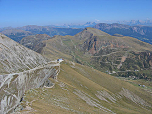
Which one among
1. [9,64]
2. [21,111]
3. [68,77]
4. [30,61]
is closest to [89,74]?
[68,77]

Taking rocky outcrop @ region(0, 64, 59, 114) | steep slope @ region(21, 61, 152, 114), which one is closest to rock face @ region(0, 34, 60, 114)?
rocky outcrop @ region(0, 64, 59, 114)

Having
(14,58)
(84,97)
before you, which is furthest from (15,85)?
(84,97)

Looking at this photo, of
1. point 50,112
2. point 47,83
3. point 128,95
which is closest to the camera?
point 50,112

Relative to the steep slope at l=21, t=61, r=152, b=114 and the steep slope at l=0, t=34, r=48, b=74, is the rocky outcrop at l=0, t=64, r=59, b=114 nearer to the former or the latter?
the steep slope at l=21, t=61, r=152, b=114

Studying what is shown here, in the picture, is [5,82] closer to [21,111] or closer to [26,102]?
[26,102]

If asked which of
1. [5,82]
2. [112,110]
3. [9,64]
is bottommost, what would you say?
[112,110]

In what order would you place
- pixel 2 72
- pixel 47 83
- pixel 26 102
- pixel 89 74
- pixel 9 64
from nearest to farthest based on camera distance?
pixel 26 102, pixel 2 72, pixel 9 64, pixel 47 83, pixel 89 74

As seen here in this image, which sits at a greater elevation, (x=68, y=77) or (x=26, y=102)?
(x=26, y=102)
